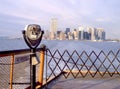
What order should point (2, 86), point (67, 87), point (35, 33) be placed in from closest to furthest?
point (35, 33) → point (2, 86) → point (67, 87)

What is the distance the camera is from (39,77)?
8.20 m

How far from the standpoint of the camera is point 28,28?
4.84 m

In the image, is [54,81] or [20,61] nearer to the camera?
[20,61]

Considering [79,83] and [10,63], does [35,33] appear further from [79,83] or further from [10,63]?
[79,83]

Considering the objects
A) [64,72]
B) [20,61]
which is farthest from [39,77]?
[64,72]

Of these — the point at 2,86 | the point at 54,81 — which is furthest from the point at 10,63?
the point at 54,81

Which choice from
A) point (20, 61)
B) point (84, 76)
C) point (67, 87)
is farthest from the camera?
point (84, 76)

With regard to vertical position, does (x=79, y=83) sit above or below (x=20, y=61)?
below

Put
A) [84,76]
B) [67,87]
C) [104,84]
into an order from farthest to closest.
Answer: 1. [84,76]
2. [104,84]
3. [67,87]

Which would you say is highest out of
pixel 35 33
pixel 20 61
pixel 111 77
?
pixel 35 33

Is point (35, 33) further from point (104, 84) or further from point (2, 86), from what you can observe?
Answer: point (104, 84)

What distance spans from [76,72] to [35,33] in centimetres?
635

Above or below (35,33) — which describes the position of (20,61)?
below

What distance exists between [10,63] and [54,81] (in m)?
2.94
